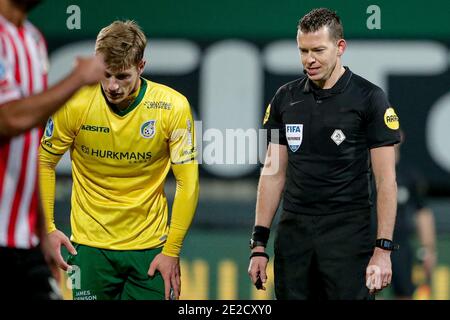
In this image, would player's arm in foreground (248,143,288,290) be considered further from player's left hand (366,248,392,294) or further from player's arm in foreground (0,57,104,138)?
player's arm in foreground (0,57,104,138)

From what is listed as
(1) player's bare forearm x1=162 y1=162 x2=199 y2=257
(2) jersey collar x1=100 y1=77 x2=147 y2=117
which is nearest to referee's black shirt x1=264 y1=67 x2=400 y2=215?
(1) player's bare forearm x1=162 y1=162 x2=199 y2=257

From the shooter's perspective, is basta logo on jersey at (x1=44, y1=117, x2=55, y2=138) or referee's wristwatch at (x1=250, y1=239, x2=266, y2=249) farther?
basta logo on jersey at (x1=44, y1=117, x2=55, y2=138)

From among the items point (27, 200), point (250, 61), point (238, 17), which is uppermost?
point (238, 17)

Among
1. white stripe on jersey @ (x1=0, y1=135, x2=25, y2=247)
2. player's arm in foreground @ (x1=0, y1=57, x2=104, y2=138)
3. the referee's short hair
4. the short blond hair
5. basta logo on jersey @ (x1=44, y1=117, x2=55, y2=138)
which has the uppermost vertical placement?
the referee's short hair

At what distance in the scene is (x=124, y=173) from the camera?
4281 mm

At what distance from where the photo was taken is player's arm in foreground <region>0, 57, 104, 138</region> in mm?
2703

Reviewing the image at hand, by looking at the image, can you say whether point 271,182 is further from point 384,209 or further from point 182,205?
point 384,209

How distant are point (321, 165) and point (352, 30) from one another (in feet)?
9.24

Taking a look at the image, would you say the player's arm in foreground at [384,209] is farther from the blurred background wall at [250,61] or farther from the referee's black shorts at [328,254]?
the blurred background wall at [250,61]

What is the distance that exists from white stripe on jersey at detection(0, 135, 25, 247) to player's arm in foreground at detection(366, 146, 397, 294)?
162cm

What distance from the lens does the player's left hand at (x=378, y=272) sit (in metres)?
3.91

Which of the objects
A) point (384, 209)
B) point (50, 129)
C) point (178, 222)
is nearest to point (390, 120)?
point (384, 209)

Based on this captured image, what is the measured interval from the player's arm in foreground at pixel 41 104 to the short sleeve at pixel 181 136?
4.82ft

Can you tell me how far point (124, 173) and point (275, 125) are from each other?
70cm
